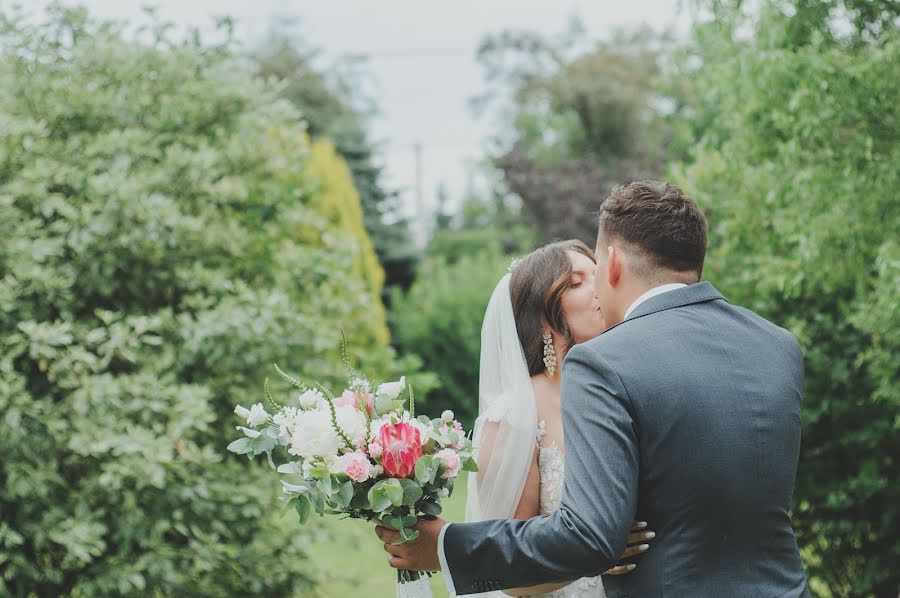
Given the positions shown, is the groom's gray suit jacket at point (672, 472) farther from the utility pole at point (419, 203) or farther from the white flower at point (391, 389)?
the utility pole at point (419, 203)

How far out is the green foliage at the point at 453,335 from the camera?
50.1ft

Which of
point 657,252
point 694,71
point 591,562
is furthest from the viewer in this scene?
point 694,71

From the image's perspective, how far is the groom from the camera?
2109mm

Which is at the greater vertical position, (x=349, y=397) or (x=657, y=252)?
(x=657, y=252)

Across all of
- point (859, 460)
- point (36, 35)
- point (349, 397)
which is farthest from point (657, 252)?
point (36, 35)

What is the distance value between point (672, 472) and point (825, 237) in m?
2.66

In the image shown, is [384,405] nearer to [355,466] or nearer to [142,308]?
[355,466]

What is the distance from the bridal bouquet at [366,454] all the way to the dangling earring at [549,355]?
795 millimetres

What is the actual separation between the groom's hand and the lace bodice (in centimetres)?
75

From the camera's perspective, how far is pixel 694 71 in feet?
21.6

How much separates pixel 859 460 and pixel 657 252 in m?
3.91

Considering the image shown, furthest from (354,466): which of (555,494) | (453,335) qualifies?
(453,335)

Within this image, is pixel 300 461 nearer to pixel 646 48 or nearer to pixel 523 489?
pixel 523 489

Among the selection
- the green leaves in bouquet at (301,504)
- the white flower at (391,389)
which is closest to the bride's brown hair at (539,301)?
the white flower at (391,389)
